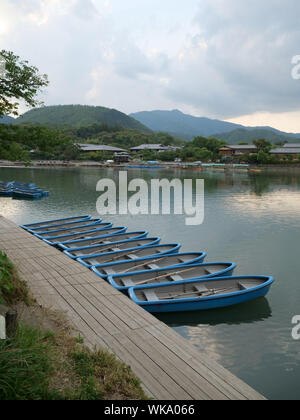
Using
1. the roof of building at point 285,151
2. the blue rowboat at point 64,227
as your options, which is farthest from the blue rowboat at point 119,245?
the roof of building at point 285,151

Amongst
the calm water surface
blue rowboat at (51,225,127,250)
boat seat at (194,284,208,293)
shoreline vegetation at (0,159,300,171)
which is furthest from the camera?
shoreline vegetation at (0,159,300,171)

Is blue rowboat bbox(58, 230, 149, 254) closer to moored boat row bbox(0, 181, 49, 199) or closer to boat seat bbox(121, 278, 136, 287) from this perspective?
boat seat bbox(121, 278, 136, 287)

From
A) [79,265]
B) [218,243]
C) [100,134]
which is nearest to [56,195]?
[218,243]

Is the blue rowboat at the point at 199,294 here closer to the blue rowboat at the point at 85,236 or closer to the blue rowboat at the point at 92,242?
the blue rowboat at the point at 92,242

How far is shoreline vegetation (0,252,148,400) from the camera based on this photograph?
11.5 ft

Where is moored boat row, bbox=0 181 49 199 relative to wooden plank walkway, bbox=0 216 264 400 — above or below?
above

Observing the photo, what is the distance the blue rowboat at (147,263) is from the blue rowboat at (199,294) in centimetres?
140

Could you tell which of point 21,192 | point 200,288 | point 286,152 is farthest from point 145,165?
point 200,288

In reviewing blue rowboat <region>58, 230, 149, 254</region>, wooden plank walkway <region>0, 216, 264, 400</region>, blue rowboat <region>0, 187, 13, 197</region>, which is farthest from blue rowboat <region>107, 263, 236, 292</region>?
blue rowboat <region>0, 187, 13, 197</region>

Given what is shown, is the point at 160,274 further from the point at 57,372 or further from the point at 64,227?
the point at 64,227

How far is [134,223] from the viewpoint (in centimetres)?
2234

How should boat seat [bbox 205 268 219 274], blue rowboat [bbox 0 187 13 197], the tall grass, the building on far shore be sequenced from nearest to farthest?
1. the tall grass
2. boat seat [bbox 205 268 219 274]
3. blue rowboat [bbox 0 187 13 197]
4. the building on far shore

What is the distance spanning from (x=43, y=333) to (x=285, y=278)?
1058 cm

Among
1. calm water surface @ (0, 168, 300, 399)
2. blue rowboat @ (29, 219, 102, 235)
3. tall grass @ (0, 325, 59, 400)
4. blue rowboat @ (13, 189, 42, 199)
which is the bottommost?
calm water surface @ (0, 168, 300, 399)
